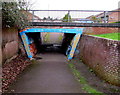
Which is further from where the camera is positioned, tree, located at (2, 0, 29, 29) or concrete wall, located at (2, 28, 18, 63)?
concrete wall, located at (2, 28, 18, 63)

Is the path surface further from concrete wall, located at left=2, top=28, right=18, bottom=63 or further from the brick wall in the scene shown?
the brick wall

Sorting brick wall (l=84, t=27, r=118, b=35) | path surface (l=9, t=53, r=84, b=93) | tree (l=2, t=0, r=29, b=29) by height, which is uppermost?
tree (l=2, t=0, r=29, b=29)

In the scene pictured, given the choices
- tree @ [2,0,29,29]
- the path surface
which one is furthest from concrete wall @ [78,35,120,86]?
tree @ [2,0,29,29]

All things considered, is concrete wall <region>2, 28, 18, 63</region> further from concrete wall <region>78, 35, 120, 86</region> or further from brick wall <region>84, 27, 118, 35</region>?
brick wall <region>84, 27, 118, 35</region>

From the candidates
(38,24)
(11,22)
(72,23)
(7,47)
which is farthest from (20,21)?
(72,23)

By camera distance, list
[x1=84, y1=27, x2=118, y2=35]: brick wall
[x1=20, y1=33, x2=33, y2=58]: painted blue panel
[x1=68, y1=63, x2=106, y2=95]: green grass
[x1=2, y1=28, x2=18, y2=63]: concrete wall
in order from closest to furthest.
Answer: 1. [x1=68, y1=63, x2=106, y2=95]: green grass
2. [x1=2, y1=28, x2=18, y2=63]: concrete wall
3. [x1=84, y1=27, x2=118, y2=35]: brick wall
4. [x1=20, y1=33, x2=33, y2=58]: painted blue panel

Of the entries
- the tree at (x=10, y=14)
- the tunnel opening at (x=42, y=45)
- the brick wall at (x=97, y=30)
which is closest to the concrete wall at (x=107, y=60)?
the brick wall at (x=97, y=30)

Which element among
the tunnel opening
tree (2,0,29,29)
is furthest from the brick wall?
tree (2,0,29,29)

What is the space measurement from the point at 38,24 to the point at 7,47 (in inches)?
131

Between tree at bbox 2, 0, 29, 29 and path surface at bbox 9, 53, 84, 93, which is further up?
tree at bbox 2, 0, 29, 29

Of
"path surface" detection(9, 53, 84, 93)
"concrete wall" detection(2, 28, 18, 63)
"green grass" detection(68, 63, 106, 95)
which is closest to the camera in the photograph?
"green grass" detection(68, 63, 106, 95)

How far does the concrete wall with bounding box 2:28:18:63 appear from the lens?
8328mm

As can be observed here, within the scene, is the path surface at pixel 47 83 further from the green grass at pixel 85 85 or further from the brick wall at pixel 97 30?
the brick wall at pixel 97 30

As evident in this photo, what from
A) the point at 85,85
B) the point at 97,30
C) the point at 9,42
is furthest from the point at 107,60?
the point at 9,42
